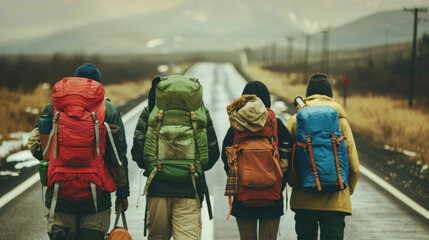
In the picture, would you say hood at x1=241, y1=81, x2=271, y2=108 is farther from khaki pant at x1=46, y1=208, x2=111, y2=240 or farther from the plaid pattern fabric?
khaki pant at x1=46, y1=208, x2=111, y2=240

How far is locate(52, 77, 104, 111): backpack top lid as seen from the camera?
438 centimetres

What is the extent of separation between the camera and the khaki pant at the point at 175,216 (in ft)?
15.5

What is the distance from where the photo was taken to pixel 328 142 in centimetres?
484

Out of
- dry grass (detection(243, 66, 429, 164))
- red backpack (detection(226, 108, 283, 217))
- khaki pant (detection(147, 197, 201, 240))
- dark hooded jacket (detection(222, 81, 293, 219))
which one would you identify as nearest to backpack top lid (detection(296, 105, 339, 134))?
dark hooded jacket (detection(222, 81, 293, 219))

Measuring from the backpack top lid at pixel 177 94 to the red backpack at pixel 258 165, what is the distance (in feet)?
1.69

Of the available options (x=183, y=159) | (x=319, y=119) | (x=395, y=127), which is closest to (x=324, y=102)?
(x=319, y=119)

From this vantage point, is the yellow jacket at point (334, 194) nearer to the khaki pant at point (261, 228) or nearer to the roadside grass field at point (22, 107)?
the khaki pant at point (261, 228)

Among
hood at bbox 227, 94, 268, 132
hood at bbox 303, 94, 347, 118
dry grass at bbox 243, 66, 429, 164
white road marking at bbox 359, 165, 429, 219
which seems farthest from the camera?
dry grass at bbox 243, 66, 429, 164

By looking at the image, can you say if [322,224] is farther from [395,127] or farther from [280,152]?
[395,127]

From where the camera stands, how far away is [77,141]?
171 inches

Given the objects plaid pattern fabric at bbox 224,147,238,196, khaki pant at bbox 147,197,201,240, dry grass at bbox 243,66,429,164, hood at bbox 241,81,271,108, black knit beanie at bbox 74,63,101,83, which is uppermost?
black knit beanie at bbox 74,63,101,83

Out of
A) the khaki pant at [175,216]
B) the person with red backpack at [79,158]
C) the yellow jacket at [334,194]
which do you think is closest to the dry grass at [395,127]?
the yellow jacket at [334,194]

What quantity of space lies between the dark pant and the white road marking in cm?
317

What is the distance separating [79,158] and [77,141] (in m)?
0.13
